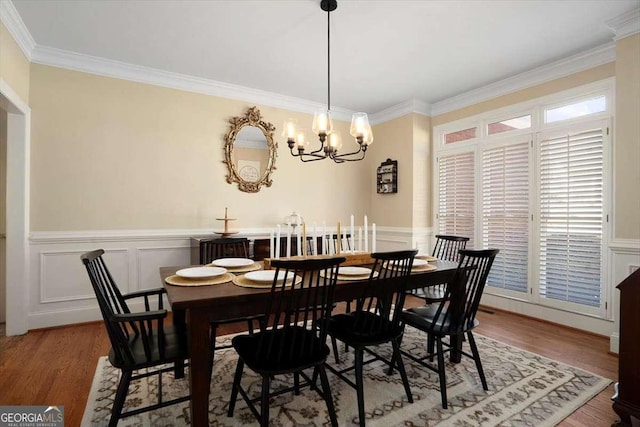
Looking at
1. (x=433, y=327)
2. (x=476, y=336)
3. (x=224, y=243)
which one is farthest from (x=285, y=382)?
(x=476, y=336)

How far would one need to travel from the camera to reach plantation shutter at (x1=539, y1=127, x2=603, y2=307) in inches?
125

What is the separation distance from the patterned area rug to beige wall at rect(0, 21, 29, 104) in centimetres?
247

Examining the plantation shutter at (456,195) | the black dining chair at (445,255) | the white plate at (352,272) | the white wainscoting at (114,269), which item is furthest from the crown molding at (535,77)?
the white plate at (352,272)

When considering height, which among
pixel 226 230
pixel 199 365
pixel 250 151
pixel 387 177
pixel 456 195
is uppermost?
pixel 250 151

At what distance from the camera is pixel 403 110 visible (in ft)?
15.5

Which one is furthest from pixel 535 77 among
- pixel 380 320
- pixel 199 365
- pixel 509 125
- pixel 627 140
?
pixel 199 365

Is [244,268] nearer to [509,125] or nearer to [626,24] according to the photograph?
[509,125]

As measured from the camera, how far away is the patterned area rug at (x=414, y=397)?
1866 millimetres

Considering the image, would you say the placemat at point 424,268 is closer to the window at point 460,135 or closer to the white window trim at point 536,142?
the white window trim at point 536,142

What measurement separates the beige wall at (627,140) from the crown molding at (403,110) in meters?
2.15

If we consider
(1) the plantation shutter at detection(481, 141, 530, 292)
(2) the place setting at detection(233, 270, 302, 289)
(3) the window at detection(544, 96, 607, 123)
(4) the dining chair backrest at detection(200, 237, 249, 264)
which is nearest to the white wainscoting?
(1) the plantation shutter at detection(481, 141, 530, 292)

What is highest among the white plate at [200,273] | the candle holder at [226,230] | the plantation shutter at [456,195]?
the plantation shutter at [456,195]

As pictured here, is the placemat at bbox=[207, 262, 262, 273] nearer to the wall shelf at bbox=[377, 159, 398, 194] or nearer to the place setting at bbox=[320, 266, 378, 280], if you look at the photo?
the place setting at bbox=[320, 266, 378, 280]

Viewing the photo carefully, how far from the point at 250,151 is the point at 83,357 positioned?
8.99 ft
